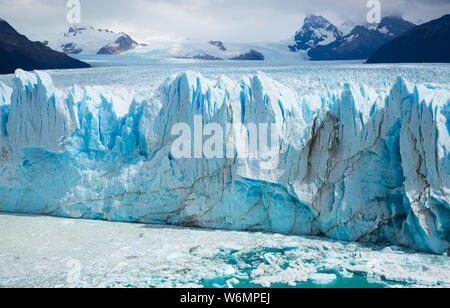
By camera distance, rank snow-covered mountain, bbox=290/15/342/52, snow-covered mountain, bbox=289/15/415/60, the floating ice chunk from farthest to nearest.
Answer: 1. snow-covered mountain, bbox=290/15/342/52
2. snow-covered mountain, bbox=289/15/415/60
3. the floating ice chunk

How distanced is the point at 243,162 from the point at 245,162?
0.08 feet

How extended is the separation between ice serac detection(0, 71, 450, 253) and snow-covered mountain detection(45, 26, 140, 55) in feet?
58.8

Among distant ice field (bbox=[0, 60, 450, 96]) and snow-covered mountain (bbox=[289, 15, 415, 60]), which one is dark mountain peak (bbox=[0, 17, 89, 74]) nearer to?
distant ice field (bbox=[0, 60, 450, 96])

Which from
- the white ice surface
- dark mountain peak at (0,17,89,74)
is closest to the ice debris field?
the white ice surface

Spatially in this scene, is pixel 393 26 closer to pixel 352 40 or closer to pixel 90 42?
pixel 352 40

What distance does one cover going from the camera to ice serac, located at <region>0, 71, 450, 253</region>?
4582 mm

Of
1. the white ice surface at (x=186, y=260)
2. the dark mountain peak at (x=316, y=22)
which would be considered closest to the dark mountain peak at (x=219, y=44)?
the dark mountain peak at (x=316, y=22)

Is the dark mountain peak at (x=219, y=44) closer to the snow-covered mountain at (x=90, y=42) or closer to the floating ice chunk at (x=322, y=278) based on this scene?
the snow-covered mountain at (x=90, y=42)

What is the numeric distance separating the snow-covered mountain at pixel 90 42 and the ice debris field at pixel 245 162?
17.6 meters

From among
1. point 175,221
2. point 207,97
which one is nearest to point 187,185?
point 175,221

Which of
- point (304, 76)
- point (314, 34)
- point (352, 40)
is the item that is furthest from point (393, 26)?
point (304, 76)

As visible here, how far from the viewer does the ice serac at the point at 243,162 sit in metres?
4.58

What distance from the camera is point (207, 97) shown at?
5.76 m
